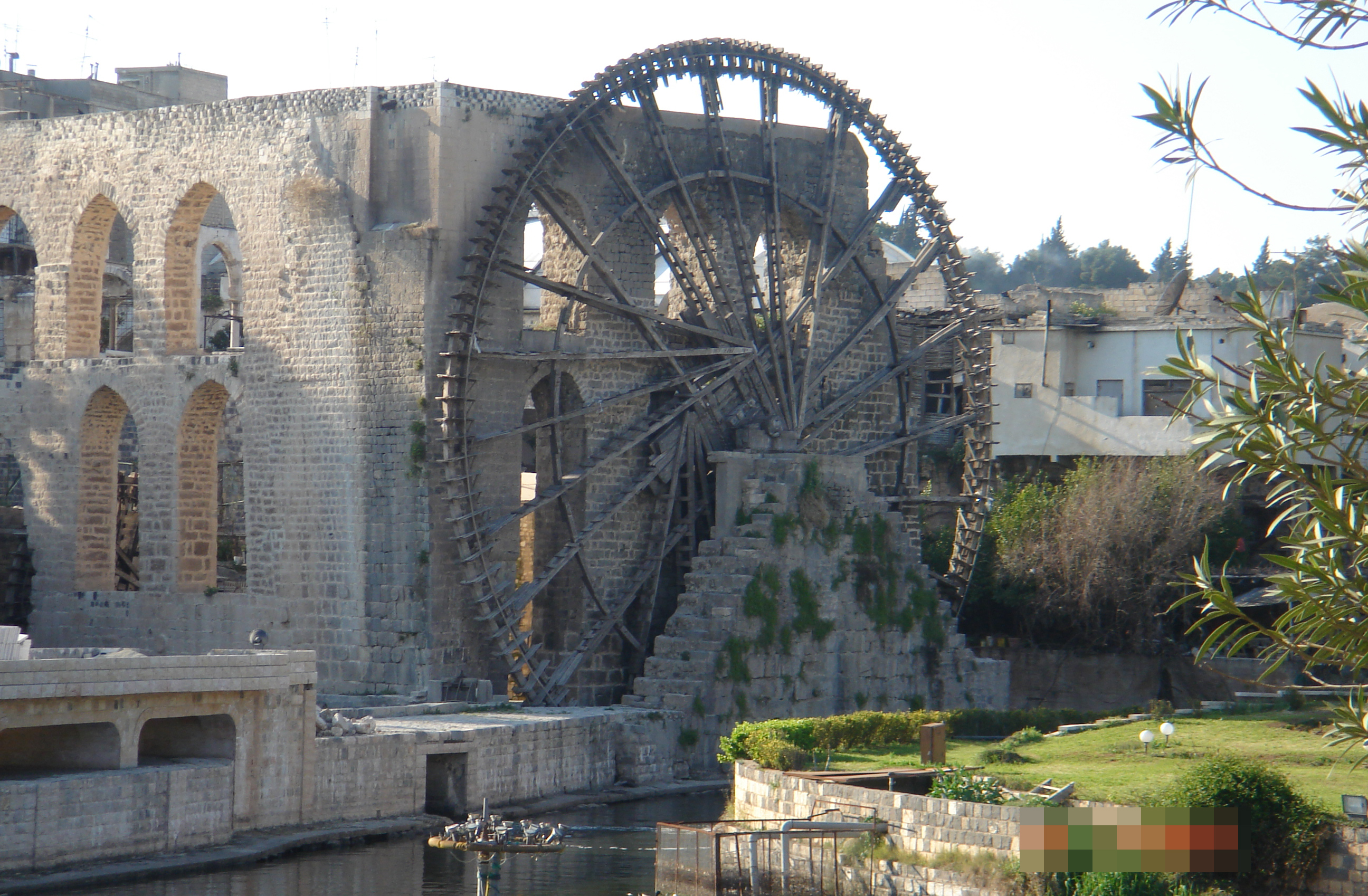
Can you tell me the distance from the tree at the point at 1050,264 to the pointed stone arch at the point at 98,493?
54.8 meters

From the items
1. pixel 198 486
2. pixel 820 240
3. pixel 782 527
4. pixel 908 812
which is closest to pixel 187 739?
pixel 198 486

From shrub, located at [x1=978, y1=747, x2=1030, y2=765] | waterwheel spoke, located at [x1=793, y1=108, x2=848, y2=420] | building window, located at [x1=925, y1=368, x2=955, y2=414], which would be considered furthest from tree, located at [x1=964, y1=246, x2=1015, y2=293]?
shrub, located at [x1=978, y1=747, x2=1030, y2=765]

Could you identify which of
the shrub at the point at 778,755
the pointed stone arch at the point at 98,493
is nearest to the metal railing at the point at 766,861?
the shrub at the point at 778,755

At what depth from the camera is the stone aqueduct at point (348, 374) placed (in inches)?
765

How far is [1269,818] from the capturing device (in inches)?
462

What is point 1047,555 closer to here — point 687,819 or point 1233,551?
point 1233,551

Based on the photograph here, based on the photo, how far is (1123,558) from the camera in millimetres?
25609

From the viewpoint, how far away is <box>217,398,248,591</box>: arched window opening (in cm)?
2517

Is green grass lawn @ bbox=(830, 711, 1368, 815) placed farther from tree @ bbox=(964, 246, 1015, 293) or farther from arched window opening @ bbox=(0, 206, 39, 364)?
tree @ bbox=(964, 246, 1015, 293)

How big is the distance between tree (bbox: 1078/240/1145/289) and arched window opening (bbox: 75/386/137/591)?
173 feet

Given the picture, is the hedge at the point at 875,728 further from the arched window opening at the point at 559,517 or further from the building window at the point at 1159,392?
the building window at the point at 1159,392

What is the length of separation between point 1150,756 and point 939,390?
1570cm

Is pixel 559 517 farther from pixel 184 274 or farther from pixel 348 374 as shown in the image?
pixel 184 274

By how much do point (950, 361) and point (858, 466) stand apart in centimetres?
704
